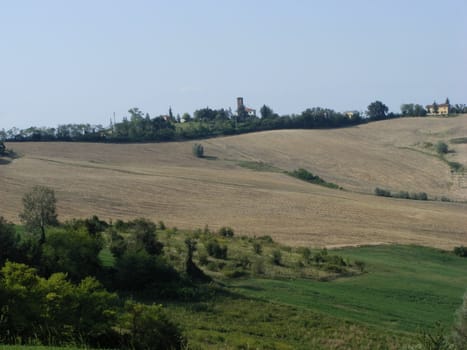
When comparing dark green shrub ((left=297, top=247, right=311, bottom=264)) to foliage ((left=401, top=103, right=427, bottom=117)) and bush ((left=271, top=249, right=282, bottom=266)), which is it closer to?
bush ((left=271, top=249, right=282, bottom=266))

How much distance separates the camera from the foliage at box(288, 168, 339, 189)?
89887 millimetres

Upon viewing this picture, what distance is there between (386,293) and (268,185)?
44.1 meters

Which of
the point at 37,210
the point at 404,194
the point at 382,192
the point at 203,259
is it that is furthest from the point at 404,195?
the point at 37,210

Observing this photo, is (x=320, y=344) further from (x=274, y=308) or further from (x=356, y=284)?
(x=356, y=284)

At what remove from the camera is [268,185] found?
8100 cm

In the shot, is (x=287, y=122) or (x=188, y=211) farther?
(x=287, y=122)

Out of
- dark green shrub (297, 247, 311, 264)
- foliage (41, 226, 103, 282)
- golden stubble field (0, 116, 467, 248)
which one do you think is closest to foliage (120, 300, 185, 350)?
foliage (41, 226, 103, 282)

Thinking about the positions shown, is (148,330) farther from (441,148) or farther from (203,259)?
(441,148)

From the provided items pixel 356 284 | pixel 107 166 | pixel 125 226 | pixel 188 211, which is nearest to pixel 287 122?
pixel 107 166

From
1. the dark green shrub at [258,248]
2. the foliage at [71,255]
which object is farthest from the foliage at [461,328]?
the dark green shrub at [258,248]

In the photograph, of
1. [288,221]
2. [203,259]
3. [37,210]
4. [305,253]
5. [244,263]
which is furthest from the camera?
[288,221]

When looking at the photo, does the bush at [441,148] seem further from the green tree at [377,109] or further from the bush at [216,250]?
the bush at [216,250]

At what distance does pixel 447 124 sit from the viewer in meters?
139

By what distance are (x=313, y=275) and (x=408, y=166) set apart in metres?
66.1
